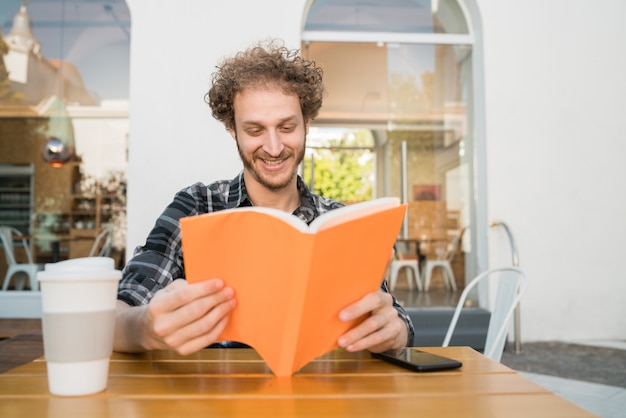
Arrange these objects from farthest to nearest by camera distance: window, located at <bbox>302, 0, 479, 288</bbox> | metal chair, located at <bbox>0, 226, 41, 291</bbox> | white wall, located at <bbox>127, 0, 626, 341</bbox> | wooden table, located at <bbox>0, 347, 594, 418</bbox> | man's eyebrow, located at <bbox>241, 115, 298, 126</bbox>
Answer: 1. metal chair, located at <bbox>0, 226, 41, 291</bbox>
2. window, located at <bbox>302, 0, 479, 288</bbox>
3. white wall, located at <bbox>127, 0, 626, 341</bbox>
4. man's eyebrow, located at <bbox>241, 115, 298, 126</bbox>
5. wooden table, located at <bbox>0, 347, 594, 418</bbox>

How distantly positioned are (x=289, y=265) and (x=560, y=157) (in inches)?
151

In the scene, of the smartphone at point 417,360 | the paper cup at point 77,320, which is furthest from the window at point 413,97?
the paper cup at point 77,320

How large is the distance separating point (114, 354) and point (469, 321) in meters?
3.31

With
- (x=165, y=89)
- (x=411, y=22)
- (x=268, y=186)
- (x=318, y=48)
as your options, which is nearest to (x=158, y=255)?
(x=268, y=186)

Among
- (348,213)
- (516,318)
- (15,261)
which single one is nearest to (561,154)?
(516,318)

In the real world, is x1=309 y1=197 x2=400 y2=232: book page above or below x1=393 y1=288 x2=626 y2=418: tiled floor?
above

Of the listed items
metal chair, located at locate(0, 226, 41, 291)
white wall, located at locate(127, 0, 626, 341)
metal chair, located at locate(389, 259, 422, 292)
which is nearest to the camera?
white wall, located at locate(127, 0, 626, 341)

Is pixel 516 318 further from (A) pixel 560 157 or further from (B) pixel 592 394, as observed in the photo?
(A) pixel 560 157

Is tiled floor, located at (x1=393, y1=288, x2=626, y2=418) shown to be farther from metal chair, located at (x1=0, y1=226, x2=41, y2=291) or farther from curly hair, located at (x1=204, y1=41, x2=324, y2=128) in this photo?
metal chair, located at (x1=0, y1=226, x2=41, y2=291)

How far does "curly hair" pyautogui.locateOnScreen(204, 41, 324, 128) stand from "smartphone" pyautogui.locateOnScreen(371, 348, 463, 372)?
0.78 m

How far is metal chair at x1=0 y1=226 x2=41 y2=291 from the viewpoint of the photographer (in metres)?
5.22

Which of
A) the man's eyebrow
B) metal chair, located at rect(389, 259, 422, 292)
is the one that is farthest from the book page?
metal chair, located at rect(389, 259, 422, 292)

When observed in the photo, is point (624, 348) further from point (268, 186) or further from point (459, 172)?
point (268, 186)

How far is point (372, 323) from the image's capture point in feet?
2.87
